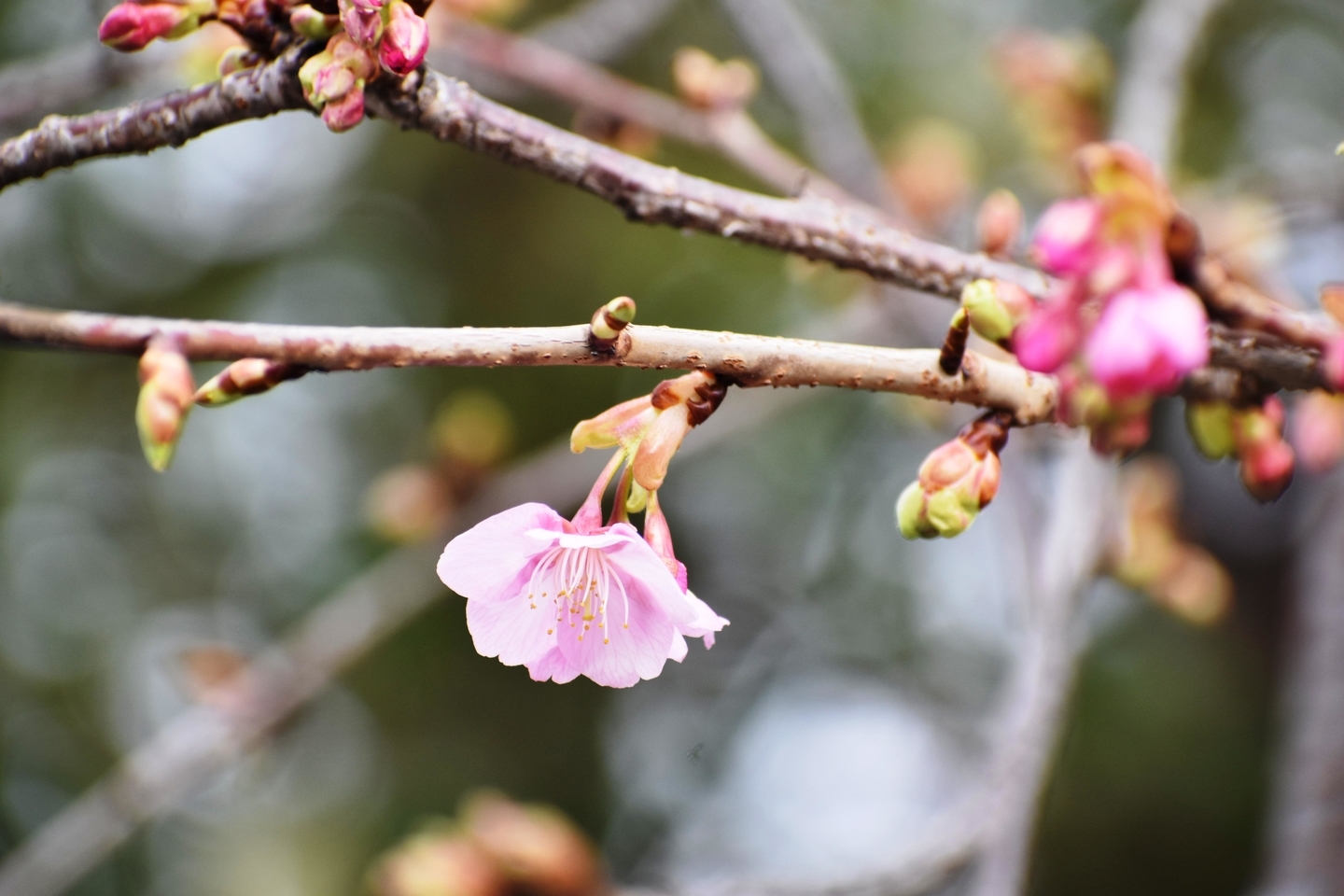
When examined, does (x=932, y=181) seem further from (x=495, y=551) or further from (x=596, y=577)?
(x=495, y=551)

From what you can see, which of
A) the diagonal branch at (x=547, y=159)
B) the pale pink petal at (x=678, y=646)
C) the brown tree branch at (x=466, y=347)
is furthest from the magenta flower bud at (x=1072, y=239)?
the pale pink petal at (x=678, y=646)

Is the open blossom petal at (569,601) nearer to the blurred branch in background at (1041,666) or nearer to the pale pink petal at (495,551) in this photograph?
the pale pink petal at (495,551)

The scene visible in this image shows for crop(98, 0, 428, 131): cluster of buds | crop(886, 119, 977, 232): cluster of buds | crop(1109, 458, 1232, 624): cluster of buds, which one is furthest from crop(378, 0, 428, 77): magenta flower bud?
crop(886, 119, 977, 232): cluster of buds

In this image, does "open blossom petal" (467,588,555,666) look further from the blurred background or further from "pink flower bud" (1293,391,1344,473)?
the blurred background

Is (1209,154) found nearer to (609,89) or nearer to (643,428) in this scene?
(609,89)

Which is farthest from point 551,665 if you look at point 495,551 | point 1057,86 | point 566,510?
point 566,510
